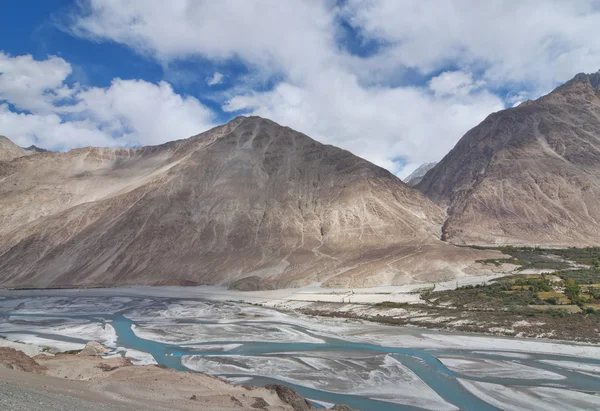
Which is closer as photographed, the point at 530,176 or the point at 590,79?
the point at 530,176

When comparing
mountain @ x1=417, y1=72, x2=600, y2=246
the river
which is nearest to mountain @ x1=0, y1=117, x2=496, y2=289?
mountain @ x1=417, y1=72, x2=600, y2=246

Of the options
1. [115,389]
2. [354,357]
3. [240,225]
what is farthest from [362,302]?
[240,225]

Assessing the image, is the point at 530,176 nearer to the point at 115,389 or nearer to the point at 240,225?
the point at 240,225

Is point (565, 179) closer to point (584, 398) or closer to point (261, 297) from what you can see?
point (261, 297)

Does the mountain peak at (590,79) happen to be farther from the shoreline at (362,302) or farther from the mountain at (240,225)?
the shoreline at (362,302)

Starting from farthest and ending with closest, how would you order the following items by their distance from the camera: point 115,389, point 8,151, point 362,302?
point 8,151
point 362,302
point 115,389

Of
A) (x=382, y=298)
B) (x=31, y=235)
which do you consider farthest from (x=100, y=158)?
(x=382, y=298)

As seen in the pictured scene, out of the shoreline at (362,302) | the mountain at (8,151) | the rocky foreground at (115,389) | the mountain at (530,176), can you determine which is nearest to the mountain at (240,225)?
the shoreline at (362,302)
